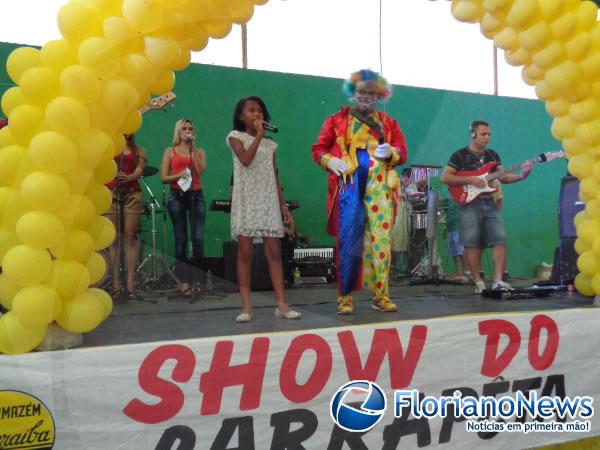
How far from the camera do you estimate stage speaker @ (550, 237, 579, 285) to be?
11.3 feet

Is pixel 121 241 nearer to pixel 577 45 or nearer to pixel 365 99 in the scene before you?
pixel 365 99

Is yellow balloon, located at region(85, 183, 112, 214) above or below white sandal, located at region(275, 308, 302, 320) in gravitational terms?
above

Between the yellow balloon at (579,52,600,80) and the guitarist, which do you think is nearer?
the yellow balloon at (579,52,600,80)

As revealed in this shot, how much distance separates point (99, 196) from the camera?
2.19 metres

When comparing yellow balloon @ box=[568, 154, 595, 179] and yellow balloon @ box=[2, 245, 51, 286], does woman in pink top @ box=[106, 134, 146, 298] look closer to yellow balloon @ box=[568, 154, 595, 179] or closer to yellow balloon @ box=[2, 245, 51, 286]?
yellow balloon @ box=[2, 245, 51, 286]

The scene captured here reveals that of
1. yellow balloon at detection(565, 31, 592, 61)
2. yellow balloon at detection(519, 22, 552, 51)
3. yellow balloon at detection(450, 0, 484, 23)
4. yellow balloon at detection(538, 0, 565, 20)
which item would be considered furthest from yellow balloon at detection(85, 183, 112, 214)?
yellow balloon at detection(565, 31, 592, 61)

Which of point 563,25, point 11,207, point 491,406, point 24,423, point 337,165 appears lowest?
point 491,406

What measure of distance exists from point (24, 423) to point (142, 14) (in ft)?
4.44

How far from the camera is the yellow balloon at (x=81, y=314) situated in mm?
2000

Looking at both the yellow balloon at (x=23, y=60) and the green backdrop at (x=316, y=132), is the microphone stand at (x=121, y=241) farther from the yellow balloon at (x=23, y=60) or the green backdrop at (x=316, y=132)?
the yellow balloon at (x=23, y=60)

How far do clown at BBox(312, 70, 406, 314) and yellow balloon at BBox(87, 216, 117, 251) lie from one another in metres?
1.11

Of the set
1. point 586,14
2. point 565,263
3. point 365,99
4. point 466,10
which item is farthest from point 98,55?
point 565,263

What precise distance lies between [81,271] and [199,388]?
590 millimetres

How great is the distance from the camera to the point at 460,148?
3553 mm
